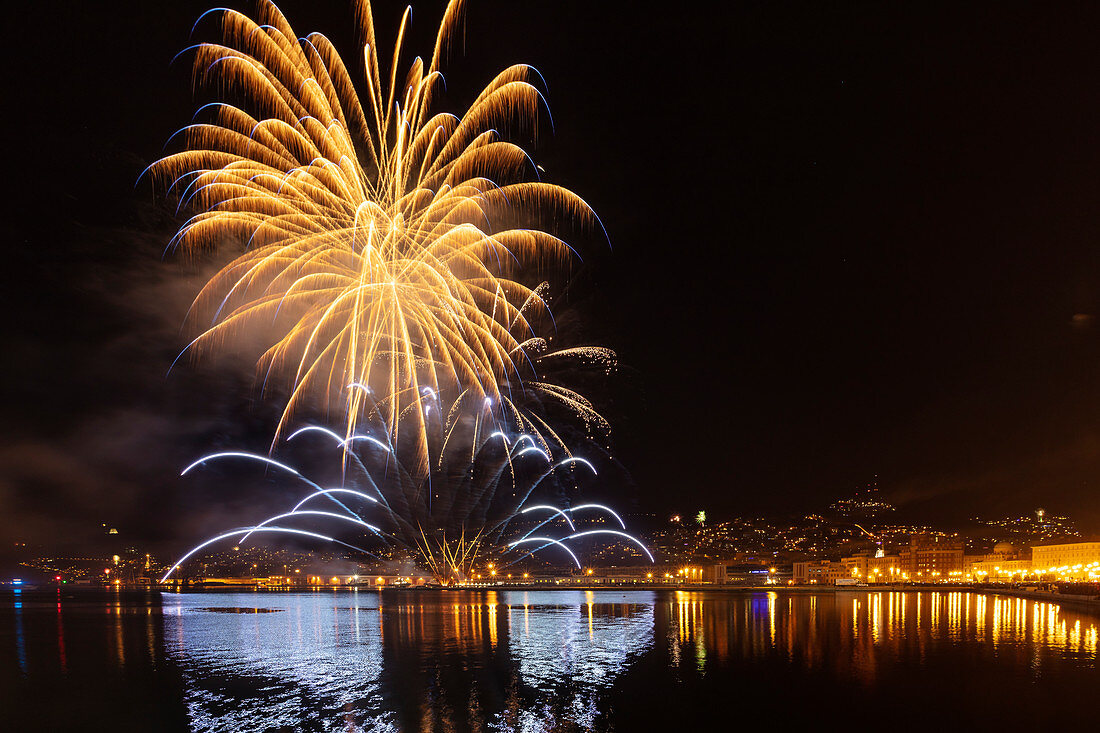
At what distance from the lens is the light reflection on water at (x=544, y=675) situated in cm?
1681

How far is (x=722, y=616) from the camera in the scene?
4734 centimetres

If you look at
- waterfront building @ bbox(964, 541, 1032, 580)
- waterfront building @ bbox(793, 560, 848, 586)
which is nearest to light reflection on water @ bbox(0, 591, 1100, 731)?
waterfront building @ bbox(793, 560, 848, 586)

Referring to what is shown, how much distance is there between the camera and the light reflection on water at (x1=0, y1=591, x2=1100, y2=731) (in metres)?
16.8

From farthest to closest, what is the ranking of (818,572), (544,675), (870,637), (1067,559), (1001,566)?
(1001,566) < (818,572) < (1067,559) < (870,637) < (544,675)

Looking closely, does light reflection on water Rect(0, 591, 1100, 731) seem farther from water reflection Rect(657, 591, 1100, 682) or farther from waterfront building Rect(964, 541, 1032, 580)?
waterfront building Rect(964, 541, 1032, 580)

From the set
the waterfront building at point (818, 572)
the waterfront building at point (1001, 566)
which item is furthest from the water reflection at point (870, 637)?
the waterfront building at point (1001, 566)

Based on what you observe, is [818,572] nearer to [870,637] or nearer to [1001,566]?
[1001,566]

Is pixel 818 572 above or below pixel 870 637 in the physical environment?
below

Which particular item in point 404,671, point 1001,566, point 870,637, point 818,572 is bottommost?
point 1001,566

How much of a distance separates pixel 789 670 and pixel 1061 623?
2646cm

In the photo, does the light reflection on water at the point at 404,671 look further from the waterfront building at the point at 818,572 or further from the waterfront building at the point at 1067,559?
the waterfront building at the point at 818,572

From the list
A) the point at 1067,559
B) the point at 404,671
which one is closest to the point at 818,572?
the point at 1067,559

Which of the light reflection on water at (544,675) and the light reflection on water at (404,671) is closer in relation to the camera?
the light reflection on water at (404,671)

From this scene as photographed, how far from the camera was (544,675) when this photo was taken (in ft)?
70.9
